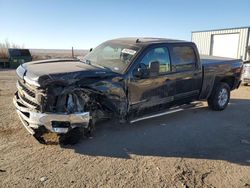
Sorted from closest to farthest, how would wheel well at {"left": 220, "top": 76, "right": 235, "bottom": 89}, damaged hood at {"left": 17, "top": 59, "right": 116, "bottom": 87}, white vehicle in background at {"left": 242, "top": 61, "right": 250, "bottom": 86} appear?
damaged hood at {"left": 17, "top": 59, "right": 116, "bottom": 87}, wheel well at {"left": 220, "top": 76, "right": 235, "bottom": 89}, white vehicle in background at {"left": 242, "top": 61, "right": 250, "bottom": 86}

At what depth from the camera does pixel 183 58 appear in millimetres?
6270

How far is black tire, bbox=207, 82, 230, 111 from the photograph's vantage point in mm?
7309

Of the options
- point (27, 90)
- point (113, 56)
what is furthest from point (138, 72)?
point (27, 90)

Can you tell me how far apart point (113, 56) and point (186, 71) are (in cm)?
187

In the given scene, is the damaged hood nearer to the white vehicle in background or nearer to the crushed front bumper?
the crushed front bumper

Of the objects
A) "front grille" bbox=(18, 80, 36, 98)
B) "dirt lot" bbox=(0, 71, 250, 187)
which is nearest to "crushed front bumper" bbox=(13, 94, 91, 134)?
"front grille" bbox=(18, 80, 36, 98)

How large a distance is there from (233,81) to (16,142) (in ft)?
21.0

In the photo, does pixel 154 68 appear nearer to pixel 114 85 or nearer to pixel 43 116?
pixel 114 85

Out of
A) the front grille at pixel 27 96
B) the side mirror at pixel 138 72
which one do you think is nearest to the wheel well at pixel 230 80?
the side mirror at pixel 138 72

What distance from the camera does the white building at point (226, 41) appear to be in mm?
19547

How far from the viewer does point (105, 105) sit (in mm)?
4934

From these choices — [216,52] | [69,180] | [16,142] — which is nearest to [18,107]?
[16,142]

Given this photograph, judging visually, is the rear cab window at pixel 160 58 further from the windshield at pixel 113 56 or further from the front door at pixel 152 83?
the windshield at pixel 113 56

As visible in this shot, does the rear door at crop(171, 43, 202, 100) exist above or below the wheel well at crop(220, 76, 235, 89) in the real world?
above
